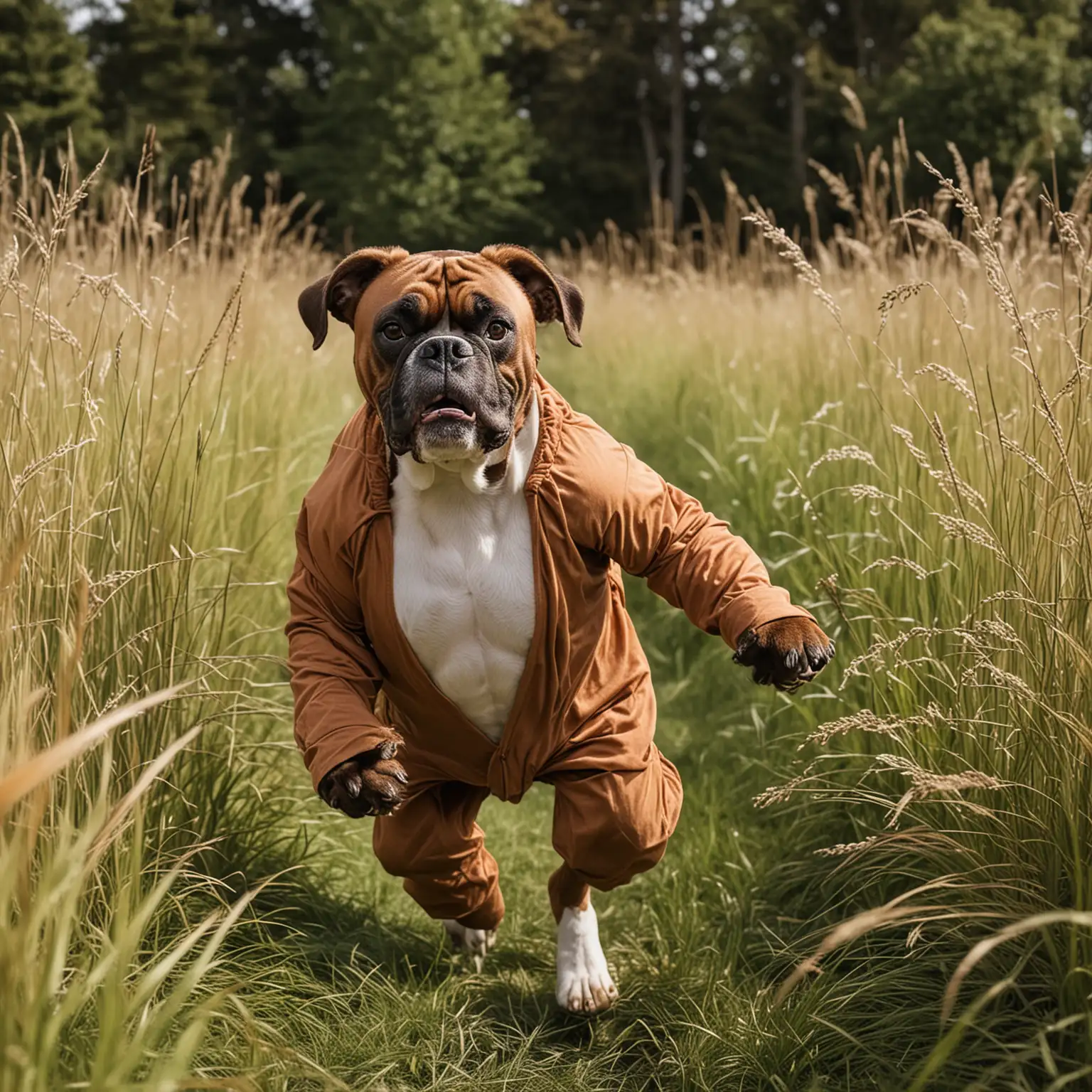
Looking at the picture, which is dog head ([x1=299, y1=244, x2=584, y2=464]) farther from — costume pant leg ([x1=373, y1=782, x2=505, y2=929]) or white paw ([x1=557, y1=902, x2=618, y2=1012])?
white paw ([x1=557, y1=902, x2=618, y2=1012])

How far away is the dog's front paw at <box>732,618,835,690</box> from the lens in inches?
81.0

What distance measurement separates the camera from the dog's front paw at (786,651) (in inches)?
81.0

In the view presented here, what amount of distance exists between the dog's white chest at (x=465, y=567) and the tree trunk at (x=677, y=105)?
28.6 m

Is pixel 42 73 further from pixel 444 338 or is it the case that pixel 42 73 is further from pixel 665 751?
pixel 444 338

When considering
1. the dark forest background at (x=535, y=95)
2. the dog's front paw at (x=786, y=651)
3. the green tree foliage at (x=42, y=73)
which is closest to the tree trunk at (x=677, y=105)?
the dark forest background at (x=535, y=95)

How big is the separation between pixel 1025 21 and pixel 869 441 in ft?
79.3

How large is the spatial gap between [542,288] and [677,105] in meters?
30.2

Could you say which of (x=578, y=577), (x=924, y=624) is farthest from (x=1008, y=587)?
(x=578, y=577)

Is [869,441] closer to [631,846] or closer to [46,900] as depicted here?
[631,846]

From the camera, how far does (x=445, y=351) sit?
2.12 m

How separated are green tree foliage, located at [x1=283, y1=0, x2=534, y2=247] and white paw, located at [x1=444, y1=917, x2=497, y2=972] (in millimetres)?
20903

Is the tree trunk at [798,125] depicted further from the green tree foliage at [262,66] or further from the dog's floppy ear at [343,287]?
the dog's floppy ear at [343,287]

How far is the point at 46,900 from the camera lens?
4.51 ft

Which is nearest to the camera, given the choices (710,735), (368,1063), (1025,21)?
(368,1063)
